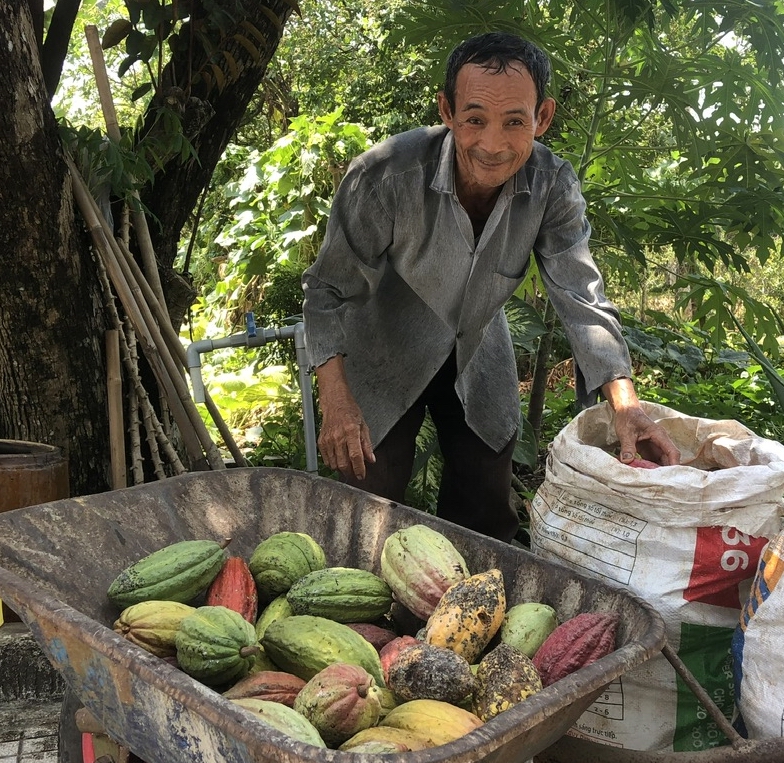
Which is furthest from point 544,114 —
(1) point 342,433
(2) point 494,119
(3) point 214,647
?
(3) point 214,647

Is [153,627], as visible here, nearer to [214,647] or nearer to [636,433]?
[214,647]

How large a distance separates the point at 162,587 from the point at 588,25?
8.82 ft

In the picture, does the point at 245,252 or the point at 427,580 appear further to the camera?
the point at 245,252

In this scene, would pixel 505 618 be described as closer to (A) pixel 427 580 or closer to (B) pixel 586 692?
(A) pixel 427 580

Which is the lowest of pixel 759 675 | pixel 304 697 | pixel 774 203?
pixel 759 675

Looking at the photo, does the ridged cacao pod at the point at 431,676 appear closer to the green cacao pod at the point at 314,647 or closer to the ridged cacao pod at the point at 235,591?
the green cacao pod at the point at 314,647

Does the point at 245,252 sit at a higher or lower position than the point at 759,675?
higher

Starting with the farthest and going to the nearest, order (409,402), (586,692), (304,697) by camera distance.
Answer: (409,402) → (304,697) → (586,692)

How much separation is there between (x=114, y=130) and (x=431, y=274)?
1533 mm

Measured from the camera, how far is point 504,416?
2557mm

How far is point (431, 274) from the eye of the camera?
2.31 metres

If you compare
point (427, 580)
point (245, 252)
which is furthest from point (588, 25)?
point (245, 252)

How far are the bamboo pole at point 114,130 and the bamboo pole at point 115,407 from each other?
→ 36 cm

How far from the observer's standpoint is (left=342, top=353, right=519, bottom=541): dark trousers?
2.53 meters
